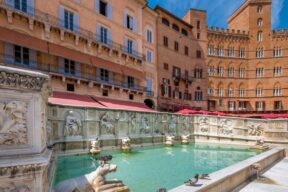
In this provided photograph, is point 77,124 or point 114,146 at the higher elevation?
point 77,124

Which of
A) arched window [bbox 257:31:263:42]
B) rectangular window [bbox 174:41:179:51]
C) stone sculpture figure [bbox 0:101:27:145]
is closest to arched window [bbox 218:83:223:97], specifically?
arched window [bbox 257:31:263:42]

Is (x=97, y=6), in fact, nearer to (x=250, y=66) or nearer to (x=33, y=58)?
(x=33, y=58)

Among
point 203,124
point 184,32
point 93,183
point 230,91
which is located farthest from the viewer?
point 230,91

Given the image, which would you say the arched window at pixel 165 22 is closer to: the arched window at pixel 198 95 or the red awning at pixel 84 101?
the arched window at pixel 198 95

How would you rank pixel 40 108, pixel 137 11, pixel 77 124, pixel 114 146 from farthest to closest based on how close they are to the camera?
pixel 137 11, pixel 114 146, pixel 77 124, pixel 40 108

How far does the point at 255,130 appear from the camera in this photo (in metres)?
17.7

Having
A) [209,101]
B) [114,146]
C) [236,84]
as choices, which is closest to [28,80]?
[114,146]

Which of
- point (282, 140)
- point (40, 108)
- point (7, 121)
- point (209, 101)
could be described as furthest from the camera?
point (209, 101)

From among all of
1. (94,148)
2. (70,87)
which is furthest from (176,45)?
(94,148)

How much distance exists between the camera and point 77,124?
1073 centimetres

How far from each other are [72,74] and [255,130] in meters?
16.3

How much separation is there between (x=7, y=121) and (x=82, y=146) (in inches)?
341

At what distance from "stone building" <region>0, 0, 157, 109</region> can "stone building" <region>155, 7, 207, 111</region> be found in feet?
7.41

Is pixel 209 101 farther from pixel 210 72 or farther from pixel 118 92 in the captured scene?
pixel 118 92
